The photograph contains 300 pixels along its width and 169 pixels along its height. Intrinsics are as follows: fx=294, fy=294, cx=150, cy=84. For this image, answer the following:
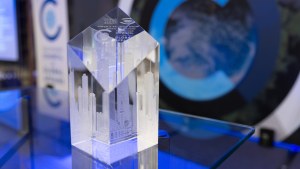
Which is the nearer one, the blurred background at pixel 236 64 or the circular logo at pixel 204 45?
the blurred background at pixel 236 64

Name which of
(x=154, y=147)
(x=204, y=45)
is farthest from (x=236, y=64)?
(x=154, y=147)

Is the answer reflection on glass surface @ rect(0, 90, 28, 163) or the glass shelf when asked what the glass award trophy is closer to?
the glass shelf

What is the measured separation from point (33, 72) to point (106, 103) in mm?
2359

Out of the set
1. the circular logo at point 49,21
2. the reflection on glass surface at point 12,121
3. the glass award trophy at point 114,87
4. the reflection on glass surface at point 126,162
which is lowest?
the reflection on glass surface at point 12,121

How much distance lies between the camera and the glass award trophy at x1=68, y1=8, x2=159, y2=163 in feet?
2.54

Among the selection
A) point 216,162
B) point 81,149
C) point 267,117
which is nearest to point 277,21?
point 267,117

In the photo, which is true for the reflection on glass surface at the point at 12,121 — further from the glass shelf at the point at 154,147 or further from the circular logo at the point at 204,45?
the circular logo at the point at 204,45

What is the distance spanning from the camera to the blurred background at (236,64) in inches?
54.6

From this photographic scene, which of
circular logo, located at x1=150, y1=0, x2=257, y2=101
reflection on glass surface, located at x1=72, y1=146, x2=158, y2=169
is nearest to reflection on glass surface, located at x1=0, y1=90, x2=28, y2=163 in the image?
reflection on glass surface, located at x1=72, y1=146, x2=158, y2=169

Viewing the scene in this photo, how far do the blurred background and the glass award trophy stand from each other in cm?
48

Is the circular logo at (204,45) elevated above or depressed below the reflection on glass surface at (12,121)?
above

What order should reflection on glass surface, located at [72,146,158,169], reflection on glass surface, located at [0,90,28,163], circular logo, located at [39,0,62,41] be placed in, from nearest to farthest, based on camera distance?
1. reflection on glass surface, located at [72,146,158,169]
2. reflection on glass surface, located at [0,90,28,163]
3. circular logo, located at [39,0,62,41]

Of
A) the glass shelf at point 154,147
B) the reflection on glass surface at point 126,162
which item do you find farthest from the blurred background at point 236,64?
the reflection on glass surface at point 126,162

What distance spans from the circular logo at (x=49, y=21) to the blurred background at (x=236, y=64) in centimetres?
50
